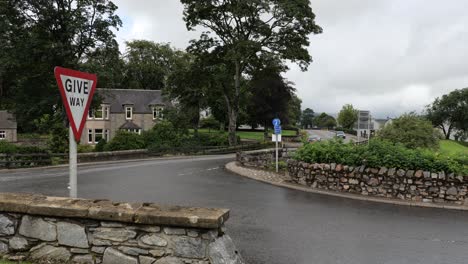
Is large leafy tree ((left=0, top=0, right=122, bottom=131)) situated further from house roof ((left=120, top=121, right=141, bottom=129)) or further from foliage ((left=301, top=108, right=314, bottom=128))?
foliage ((left=301, top=108, right=314, bottom=128))

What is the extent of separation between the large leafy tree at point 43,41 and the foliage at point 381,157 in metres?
20.9

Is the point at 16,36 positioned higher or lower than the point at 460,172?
higher

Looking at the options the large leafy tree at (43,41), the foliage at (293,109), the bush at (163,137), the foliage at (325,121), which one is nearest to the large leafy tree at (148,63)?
the foliage at (293,109)

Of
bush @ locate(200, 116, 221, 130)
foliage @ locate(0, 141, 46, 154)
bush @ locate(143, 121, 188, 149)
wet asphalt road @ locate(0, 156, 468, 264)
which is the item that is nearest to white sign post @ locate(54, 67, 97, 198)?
wet asphalt road @ locate(0, 156, 468, 264)

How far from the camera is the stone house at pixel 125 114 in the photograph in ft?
175

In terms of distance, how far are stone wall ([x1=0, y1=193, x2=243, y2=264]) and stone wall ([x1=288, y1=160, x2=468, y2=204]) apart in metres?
8.94

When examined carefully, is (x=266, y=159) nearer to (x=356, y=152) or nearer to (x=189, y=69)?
(x=356, y=152)

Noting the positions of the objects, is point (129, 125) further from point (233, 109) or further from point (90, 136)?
point (233, 109)

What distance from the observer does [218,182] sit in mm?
14570

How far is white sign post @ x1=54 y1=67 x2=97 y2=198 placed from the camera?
393 cm

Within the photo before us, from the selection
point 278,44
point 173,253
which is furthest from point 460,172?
point 278,44

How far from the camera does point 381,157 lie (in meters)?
12.2

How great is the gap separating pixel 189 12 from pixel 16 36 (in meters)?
15.1

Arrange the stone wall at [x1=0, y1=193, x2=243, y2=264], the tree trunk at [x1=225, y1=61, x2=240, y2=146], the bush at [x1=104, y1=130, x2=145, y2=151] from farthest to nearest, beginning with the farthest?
the tree trunk at [x1=225, y1=61, x2=240, y2=146], the bush at [x1=104, y1=130, x2=145, y2=151], the stone wall at [x1=0, y1=193, x2=243, y2=264]
